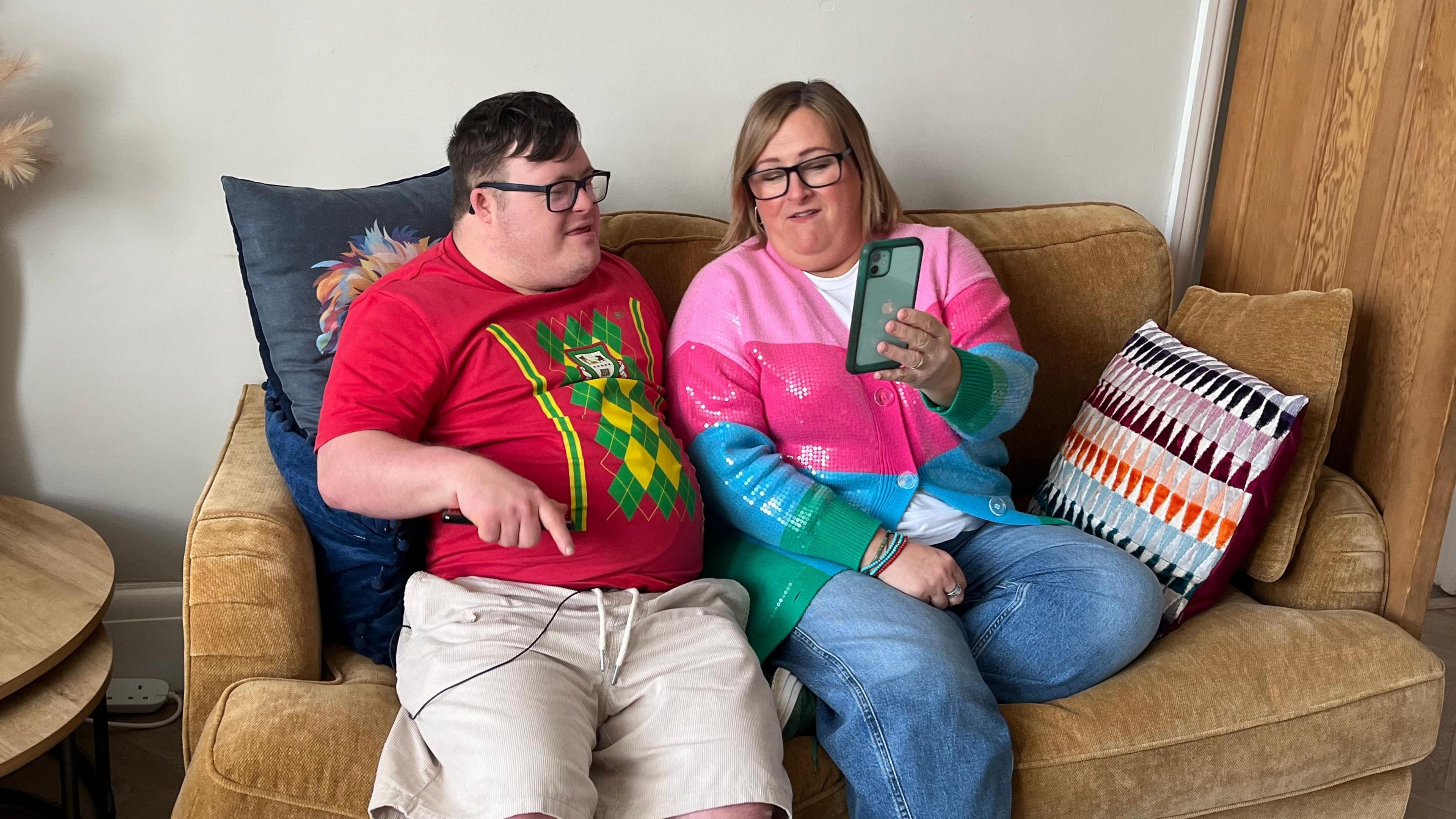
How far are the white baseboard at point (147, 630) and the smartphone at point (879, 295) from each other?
1398 millimetres

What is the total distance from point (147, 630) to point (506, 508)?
1.23 metres

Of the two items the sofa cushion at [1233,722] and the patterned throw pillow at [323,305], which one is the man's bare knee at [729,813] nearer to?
the sofa cushion at [1233,722]

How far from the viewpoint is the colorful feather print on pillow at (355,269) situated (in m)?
1.52

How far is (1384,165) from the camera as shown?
1.81 metres

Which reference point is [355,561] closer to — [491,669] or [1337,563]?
[491,669]

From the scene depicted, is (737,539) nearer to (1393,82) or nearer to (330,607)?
(330,607)

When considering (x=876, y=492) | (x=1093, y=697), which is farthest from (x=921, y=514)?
(x=1093, y=697)

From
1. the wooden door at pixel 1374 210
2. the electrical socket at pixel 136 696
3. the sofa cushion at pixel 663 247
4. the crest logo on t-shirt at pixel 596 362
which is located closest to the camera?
the crest logo on t-shirt at pixel 596 362

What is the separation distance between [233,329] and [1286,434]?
5.69 ft

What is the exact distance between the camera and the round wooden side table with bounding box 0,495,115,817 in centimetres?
130

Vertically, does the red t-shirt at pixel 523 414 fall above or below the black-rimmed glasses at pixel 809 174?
below

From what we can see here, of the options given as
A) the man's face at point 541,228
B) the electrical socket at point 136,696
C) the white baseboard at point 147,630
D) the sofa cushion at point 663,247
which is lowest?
the electrical socket at point 136,696

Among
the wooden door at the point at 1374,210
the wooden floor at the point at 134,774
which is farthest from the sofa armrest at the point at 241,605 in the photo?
the wooden door at the point at 1374,210

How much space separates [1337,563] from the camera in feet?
5.38
